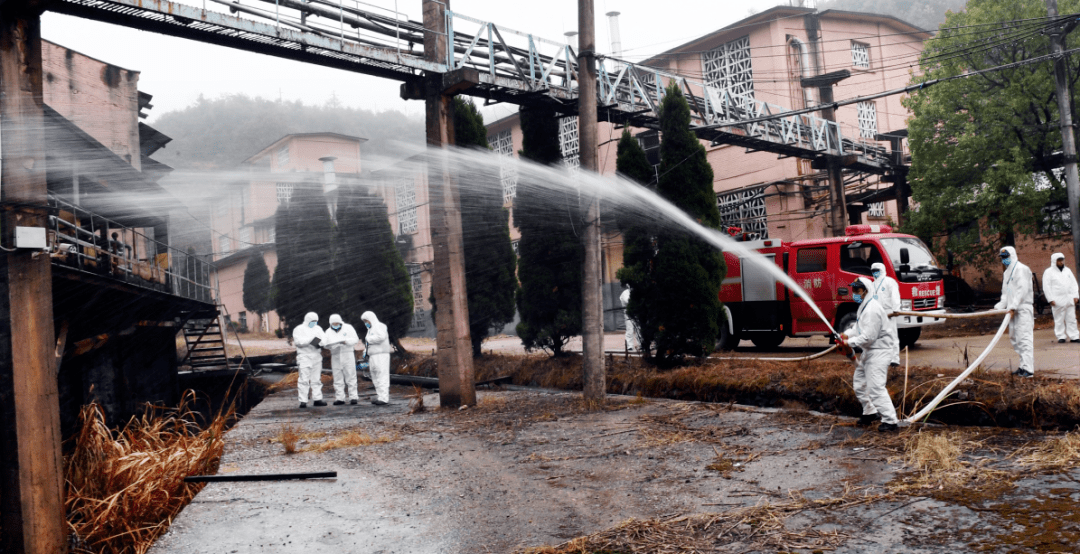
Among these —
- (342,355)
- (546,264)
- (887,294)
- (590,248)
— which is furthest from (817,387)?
(342,355)

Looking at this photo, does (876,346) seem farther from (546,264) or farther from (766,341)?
(546,264)

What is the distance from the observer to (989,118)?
18.9m

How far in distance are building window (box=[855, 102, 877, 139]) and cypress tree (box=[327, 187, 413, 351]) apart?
18405mm

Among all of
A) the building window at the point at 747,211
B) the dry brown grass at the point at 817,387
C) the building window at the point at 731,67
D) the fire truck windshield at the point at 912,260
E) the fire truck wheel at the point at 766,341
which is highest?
the building window at the point at 731,67

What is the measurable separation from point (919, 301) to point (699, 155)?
5.10 metres

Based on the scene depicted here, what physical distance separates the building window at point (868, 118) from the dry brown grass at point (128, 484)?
87.9 ft

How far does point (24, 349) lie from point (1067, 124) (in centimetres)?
1997

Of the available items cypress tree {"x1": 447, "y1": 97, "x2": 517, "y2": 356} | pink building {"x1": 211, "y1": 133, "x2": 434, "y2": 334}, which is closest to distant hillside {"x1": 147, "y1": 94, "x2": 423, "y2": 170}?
pink building {"x1": 211, "y1": 133, "x2": 434, "y2": 334}

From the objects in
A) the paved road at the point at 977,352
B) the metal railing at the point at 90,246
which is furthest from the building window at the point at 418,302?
the paved road at the point at 977,352

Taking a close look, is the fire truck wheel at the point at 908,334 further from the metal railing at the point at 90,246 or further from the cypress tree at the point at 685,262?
the metal railing at the point at 90,246

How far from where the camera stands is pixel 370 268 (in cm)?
2544

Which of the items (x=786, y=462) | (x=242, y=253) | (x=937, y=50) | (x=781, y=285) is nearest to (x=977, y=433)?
(x=786, y=462)

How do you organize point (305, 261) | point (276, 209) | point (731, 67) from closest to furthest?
point (731, 67), point (305, 261), point (276, 209)

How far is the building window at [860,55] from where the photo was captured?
28969 mm
